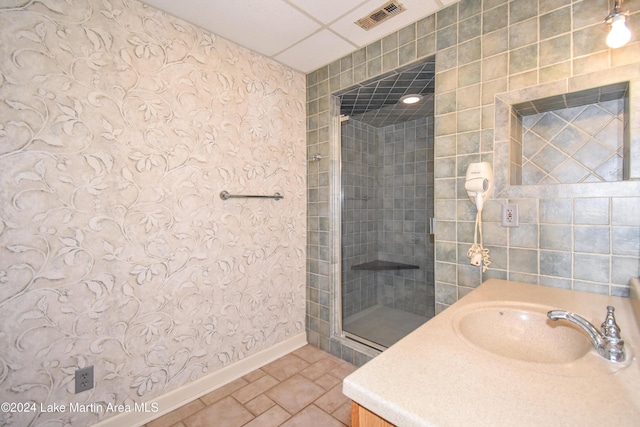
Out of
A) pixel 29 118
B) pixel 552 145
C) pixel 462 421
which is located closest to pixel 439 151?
pixel 552 145

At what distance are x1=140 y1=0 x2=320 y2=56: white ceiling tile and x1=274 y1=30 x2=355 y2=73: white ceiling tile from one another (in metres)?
0.08

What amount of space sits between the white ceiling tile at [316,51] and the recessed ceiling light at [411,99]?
0.59 m

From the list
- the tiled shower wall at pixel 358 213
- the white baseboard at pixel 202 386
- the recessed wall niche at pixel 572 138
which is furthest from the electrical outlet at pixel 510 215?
the white baseboard at pixel 202 386

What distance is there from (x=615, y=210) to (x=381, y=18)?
150 cm

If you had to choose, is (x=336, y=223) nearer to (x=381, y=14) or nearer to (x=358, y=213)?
(x=358, y=213)

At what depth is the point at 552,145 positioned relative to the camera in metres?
1.36

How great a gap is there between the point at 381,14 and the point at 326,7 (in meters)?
0.32

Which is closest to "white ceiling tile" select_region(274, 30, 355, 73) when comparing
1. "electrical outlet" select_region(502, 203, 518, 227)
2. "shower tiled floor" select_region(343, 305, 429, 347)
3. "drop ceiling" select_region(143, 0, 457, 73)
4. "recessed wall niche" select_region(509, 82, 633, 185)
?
"drop ceiling" select_region(143, 0, 457, 73)

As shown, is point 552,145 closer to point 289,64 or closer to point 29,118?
point 289,64

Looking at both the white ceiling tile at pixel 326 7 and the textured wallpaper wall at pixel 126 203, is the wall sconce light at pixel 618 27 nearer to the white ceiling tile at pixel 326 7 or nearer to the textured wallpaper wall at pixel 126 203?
the white ceiling tile at pixel 326 7

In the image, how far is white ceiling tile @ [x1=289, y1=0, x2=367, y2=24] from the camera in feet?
4.84

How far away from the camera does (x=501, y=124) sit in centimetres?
135

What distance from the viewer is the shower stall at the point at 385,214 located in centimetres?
233

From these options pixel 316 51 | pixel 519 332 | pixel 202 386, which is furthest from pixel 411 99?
pixel 202 386
